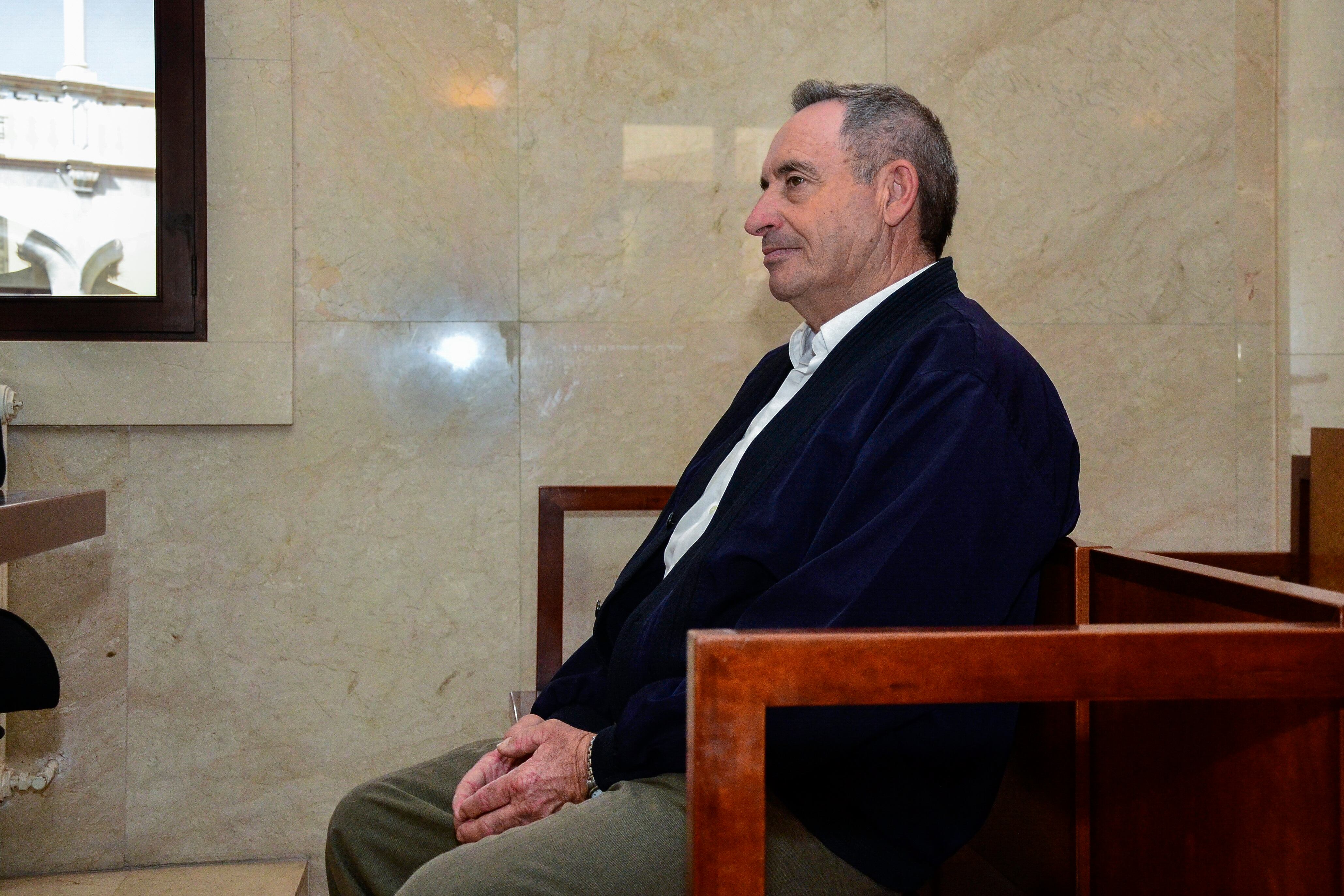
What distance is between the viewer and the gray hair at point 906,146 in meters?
1.54

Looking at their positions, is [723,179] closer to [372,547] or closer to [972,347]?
[372,547]

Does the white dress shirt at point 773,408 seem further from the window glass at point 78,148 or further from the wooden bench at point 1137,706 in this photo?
the window glass at point 78,148

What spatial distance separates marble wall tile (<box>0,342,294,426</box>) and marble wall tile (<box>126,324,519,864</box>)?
0.05m

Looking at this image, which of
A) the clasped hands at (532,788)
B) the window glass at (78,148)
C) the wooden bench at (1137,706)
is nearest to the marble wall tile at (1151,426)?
the wooden bench at (1137,706)

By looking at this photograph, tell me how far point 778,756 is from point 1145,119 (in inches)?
88.2

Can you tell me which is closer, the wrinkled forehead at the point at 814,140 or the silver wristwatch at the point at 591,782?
the silver wristwatch at the point at 591,782

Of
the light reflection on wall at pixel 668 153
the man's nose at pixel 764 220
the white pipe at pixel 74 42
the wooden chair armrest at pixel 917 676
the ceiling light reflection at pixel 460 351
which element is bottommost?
the wooden chair armrest at pixel 917 676

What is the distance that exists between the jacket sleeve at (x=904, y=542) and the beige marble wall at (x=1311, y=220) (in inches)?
70.3

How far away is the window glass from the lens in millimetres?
2400

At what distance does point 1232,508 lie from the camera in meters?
2.70

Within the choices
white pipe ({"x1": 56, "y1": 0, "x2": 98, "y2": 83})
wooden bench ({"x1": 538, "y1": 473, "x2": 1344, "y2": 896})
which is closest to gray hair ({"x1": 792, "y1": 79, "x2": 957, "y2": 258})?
wooden bench ({"x1": 538, "y1": 473, "x2": 1344, "y2": 896})

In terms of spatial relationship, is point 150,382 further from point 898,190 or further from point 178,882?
point 898,190

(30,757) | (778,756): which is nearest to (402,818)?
(778,756)

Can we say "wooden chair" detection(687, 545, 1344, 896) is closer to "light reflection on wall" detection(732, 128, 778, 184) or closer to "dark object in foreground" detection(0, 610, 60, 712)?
"dark object in foreground" detection(0, 610, 60, 712)
